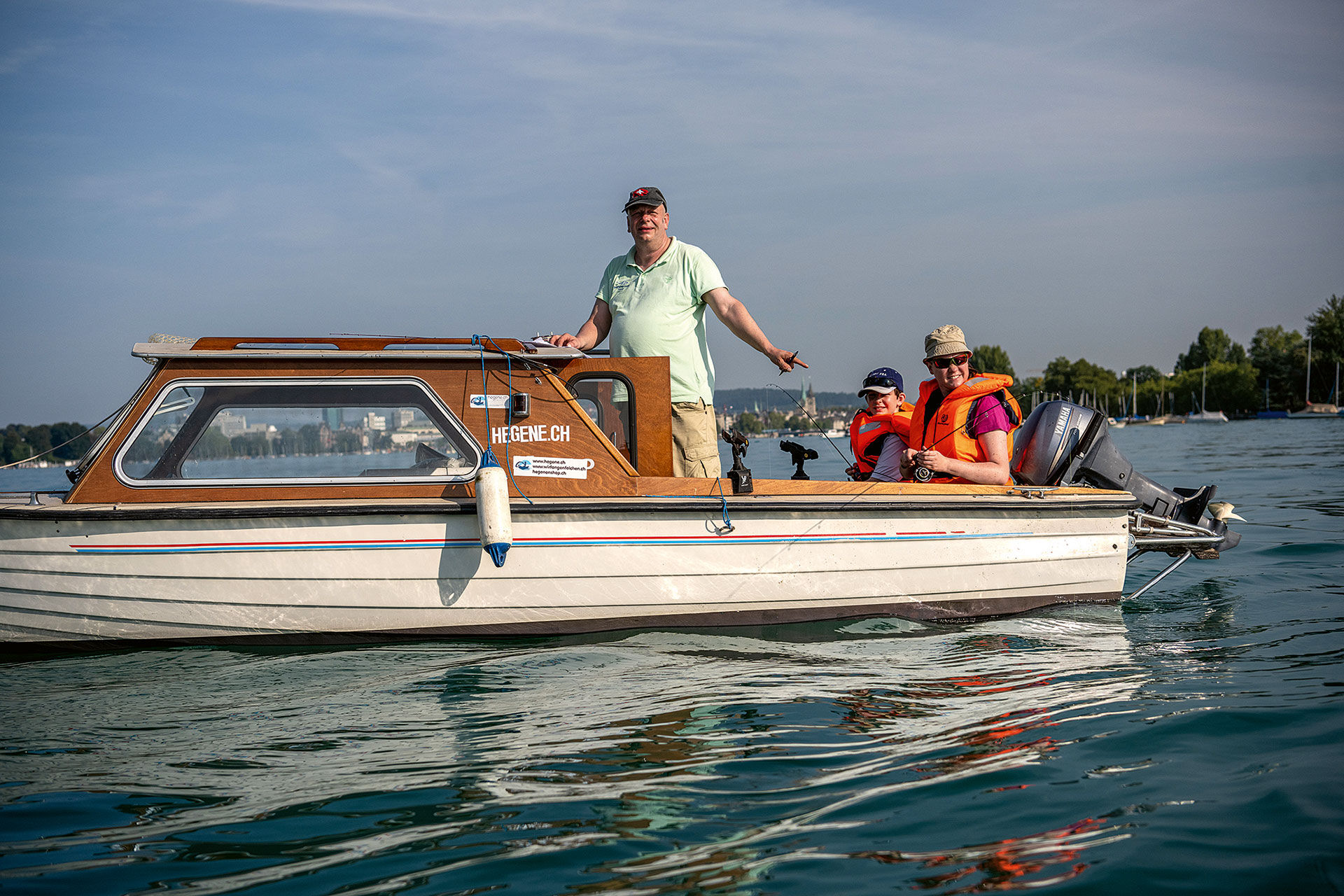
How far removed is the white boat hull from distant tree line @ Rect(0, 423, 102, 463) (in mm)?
452

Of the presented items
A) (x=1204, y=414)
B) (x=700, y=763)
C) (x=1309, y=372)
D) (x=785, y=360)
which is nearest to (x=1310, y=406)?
(x=1309, y=372)

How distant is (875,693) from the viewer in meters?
4.00

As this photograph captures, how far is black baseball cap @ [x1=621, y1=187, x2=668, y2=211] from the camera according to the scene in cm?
535

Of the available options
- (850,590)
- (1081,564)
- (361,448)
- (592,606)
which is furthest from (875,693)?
(361,448)

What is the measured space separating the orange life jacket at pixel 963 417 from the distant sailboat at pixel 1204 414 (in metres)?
97.7

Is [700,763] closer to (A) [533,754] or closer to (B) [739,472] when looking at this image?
(A) [533,754]

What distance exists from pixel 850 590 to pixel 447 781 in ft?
9.06

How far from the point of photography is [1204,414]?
315 feet

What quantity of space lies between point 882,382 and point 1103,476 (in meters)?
1.60

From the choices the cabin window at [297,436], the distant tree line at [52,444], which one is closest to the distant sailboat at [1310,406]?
the cabin window at [297,436]

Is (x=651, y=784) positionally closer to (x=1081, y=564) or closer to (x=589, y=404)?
(x=589, y=404)

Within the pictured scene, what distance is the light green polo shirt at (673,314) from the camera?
5453mm

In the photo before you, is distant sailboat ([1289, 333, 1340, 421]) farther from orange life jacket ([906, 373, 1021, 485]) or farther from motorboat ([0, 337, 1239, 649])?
motorboat ([0, 337, 1239, 649])

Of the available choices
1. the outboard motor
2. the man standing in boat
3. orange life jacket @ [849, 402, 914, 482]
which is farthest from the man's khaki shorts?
the outboard motor
